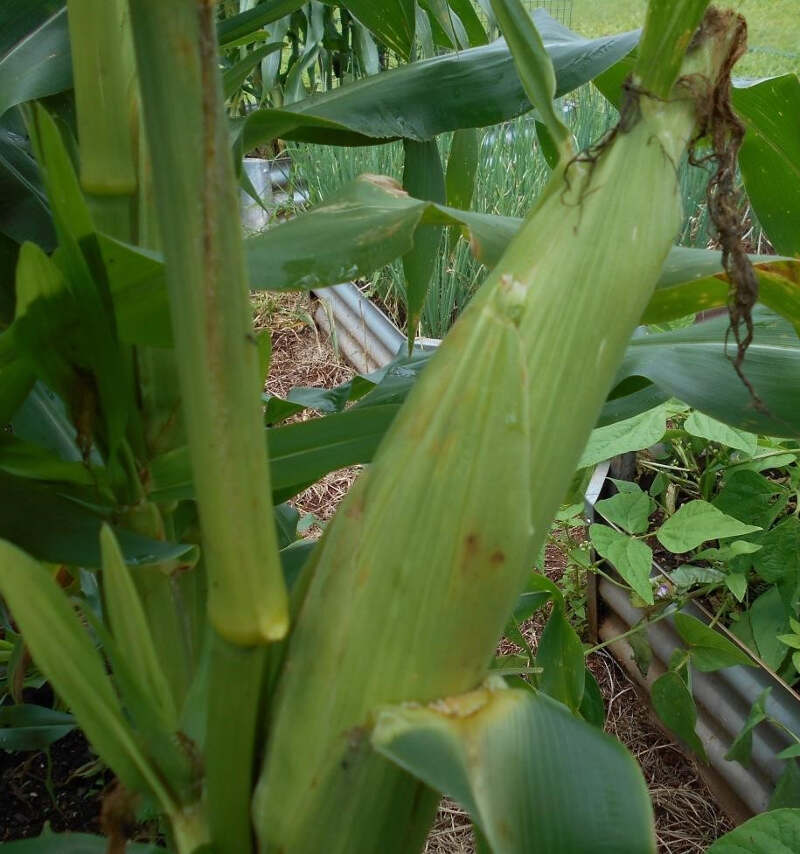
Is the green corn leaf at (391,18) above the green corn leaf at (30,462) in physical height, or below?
above

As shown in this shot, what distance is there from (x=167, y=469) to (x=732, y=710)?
2.71 feet

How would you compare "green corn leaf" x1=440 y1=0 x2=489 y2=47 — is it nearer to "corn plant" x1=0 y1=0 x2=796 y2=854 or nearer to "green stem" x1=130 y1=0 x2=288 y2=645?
"corn plant" x1=0 y1=0 x2=796 y2=854

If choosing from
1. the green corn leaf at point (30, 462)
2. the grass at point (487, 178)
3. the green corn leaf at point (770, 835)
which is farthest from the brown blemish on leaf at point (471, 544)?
the grass at point (487, 178)

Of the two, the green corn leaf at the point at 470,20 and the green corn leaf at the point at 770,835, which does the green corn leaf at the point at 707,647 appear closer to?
the green corn leaf at the point at 770,835

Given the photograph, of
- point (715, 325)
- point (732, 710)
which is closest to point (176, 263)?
point (715, 325)

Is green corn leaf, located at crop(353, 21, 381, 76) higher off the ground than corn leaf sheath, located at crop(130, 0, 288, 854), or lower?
higher

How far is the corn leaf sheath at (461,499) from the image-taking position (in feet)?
0.83

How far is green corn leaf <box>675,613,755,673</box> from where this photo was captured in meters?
0.87

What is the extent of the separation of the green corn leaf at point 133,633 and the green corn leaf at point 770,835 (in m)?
0.46

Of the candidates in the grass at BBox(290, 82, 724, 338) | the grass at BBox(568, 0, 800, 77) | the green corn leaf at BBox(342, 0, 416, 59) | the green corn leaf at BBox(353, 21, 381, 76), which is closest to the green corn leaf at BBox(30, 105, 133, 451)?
the green corn leaf at BBox(342, 0, 416, 59)

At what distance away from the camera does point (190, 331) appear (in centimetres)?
21

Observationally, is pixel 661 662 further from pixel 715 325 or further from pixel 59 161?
pixel 59 161

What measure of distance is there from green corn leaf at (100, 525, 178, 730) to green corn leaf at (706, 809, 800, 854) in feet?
1.52

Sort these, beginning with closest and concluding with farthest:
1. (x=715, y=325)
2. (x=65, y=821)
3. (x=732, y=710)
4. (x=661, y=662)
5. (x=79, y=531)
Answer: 1. (x=79, y=531)
2. (x=715, y=325)
3. (x=65, y=821)
4. (x=732, y=710)
5. (x=661, y=662)
